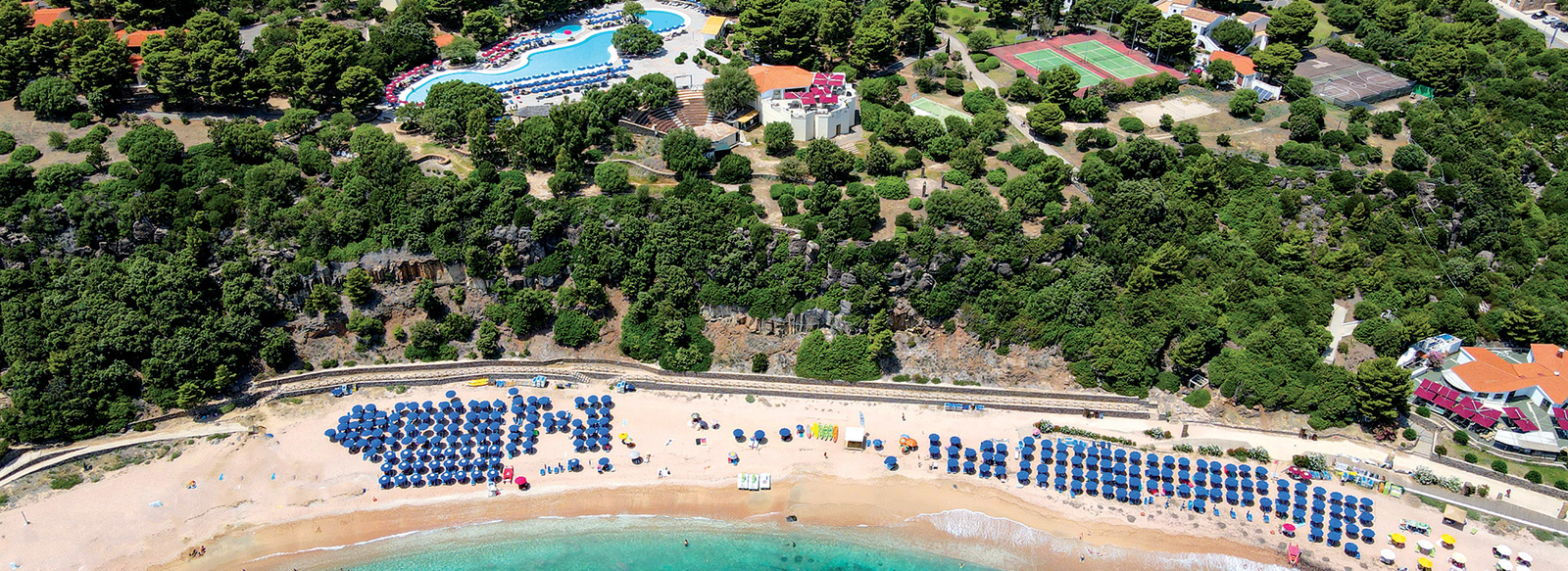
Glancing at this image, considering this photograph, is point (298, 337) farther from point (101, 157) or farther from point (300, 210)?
point (101, 157)

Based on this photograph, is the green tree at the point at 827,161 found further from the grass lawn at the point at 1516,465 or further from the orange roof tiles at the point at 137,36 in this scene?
the orange roof tiles at the point at 137,36

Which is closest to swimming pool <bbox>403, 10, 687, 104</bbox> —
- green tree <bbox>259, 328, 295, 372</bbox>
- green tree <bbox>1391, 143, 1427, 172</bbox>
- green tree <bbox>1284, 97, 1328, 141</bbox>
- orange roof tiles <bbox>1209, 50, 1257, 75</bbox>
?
green tree <bbox>259, 328, 295, 372</bbox>

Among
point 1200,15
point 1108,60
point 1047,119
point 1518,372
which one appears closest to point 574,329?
point 1047,119

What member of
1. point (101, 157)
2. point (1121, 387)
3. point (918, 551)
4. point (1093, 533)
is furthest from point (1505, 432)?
point (101, 157)

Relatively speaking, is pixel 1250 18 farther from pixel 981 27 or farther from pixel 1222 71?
pixel 981 27

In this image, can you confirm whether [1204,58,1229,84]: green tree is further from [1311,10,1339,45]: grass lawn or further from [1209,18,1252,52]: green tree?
[1311,10,1339,45]: grass lawn
